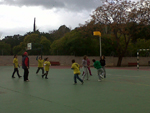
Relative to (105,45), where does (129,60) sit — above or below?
below

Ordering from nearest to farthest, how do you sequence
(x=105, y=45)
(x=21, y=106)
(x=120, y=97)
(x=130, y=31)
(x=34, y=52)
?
(x=21, y=106)
(x=120, y=97)
(x=130, y=31)
(x=105, y=45)
(x=34, y=52)

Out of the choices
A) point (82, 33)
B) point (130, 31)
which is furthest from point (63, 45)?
point (130, 31)

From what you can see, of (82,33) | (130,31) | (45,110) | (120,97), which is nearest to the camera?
(45,110)

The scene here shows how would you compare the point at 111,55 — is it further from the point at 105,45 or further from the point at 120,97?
the point at 120,97

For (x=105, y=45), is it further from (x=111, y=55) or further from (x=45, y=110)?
(x=45, y=110)

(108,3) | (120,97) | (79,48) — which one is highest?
(108,3)

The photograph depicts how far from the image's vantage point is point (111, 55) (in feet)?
154

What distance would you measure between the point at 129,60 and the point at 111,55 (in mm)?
4549

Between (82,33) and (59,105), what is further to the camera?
(82,33)

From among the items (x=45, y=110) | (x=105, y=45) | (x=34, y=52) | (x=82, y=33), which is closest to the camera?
(x=45, y=110)

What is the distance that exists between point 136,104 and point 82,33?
1273 inches

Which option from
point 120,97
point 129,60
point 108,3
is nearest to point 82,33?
point 108,3

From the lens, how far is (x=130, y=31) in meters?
35.3

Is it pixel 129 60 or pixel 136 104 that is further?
pixel 129 60
